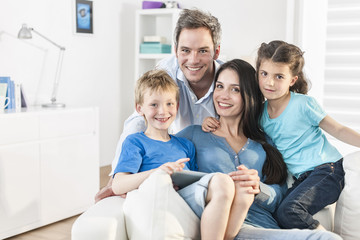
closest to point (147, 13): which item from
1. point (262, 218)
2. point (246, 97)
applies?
point (246, 97)

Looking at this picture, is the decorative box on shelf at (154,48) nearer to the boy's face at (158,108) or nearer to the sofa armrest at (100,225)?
the boy's face at (158,108)

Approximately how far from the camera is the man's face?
2.37 metres

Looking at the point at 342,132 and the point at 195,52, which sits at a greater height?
the point at 195,52

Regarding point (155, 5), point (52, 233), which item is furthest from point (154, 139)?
point (155, 5)

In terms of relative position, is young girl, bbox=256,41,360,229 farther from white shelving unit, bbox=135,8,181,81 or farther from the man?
white shelving unit, bbox=135,8,181,81

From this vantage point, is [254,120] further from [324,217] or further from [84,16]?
[84,16]

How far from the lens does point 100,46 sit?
15.7ft

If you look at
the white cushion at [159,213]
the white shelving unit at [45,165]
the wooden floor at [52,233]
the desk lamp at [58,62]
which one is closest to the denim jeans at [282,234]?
the white cushion at [159,213]

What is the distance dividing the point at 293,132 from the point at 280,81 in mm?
230

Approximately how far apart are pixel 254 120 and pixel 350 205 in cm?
53

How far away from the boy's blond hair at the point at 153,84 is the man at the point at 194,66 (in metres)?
0.23

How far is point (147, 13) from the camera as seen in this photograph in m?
4.87

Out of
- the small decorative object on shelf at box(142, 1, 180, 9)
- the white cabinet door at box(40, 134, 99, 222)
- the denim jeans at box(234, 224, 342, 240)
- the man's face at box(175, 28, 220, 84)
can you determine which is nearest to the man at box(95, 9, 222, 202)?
the man's face at box(175, 28, 220, 84)

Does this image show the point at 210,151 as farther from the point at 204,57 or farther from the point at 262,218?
the point at 204,57
